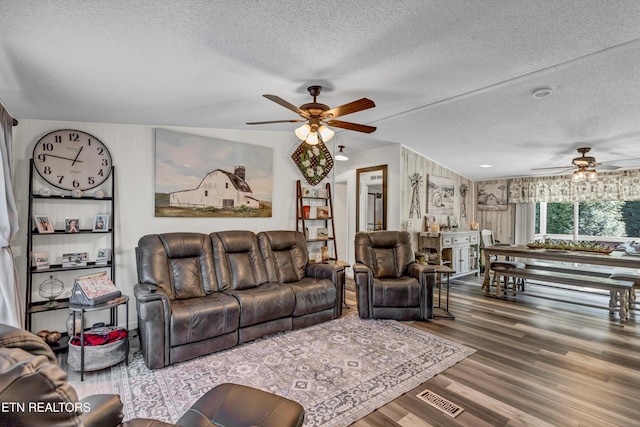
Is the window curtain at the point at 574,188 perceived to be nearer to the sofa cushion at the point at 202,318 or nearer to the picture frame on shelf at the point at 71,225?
the sofa cushion at the point at 202,318

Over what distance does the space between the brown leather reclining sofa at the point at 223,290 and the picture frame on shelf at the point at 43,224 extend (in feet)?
2.71

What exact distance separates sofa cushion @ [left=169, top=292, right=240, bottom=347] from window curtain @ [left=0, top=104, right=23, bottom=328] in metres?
1.18

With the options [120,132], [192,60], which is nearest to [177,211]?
[120,132]

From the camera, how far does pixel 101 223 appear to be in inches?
127

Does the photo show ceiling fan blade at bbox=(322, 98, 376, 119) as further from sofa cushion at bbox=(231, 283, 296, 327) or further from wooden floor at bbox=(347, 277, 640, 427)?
wooden floor at bbox=(347, 277, 640, 427)

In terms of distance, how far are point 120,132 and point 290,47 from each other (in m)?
2.43

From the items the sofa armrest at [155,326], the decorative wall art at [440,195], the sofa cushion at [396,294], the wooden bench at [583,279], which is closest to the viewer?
the sofa armrest at [155,326]

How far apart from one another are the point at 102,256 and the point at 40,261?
19.3 inches

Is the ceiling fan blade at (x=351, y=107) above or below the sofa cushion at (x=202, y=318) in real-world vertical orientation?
above

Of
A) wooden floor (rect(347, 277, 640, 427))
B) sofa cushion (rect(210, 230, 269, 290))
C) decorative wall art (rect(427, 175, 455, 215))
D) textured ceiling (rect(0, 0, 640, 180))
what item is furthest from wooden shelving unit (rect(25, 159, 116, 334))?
decorative wall art (rect(427, 175, 455, 215))

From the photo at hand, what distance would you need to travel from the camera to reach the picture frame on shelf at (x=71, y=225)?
306 cm

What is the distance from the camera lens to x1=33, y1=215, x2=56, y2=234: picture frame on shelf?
2.91 m

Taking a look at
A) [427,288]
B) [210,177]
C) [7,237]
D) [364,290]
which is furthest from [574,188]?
[7,237]

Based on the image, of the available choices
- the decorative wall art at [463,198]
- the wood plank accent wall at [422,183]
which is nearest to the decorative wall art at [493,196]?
the decorative wall art at [463,198]
